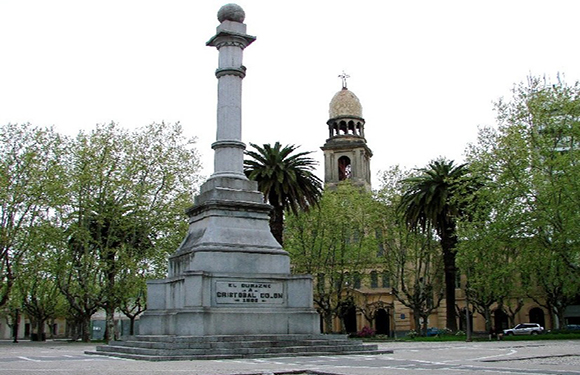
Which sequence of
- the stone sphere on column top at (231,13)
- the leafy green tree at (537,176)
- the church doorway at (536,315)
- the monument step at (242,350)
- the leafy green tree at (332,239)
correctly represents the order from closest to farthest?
the monument step at (242,350) → the stone sphere on column top at (231,13) → the leafy green tree at (537,176) → the leafy green tree at (332,239) → the church doorway at (536,315)

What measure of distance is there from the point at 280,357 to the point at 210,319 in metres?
2.75

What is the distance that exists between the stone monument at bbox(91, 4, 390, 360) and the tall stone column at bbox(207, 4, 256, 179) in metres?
0.03

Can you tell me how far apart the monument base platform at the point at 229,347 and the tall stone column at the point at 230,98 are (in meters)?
6.14

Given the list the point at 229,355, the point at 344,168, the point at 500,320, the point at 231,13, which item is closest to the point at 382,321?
the point at 500,320

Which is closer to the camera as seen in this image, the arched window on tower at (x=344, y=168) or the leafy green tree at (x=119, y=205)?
the leafy green tree at (x=119, y=205)

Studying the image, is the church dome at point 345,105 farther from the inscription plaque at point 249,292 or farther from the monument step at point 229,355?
the monument step at point 229,355

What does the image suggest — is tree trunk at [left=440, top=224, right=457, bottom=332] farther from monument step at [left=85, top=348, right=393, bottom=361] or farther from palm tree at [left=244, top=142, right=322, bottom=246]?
monument step at [left=85, top=348, right=393, bottom=361]

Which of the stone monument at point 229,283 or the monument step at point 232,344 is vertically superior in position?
the stone monument at point 229,283

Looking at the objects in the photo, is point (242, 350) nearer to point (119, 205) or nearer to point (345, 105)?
point (119, 205)

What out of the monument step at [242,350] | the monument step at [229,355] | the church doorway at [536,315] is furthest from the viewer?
the church doorway at [536,315]

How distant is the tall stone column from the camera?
22.1 m

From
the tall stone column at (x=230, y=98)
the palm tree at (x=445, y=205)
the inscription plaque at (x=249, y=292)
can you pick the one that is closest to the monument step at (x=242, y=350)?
the inscription plaque at (x=249, y=292)

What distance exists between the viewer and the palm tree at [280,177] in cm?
3562

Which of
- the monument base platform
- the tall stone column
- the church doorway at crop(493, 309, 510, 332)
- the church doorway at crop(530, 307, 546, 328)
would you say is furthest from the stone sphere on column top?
the church doorway at crop(530, 307, 546, 328)
